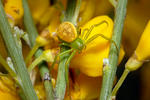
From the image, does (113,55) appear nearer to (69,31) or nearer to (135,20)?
(69,31)

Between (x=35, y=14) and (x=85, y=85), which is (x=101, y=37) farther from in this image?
(x=35, y=14)

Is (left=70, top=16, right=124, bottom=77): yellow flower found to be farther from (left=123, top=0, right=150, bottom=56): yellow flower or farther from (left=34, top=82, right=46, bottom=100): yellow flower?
(left=123, top=0, right=150, bottom=56): yellow flower

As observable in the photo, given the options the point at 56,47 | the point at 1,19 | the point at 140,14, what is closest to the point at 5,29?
the point at 1,19

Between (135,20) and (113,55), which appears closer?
(113,55)

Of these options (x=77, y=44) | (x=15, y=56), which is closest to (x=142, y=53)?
(x=77, y=44)

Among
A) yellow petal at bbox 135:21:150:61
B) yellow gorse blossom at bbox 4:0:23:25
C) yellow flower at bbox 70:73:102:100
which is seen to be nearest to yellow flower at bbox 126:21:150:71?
yellow petal at bbox 135:21:150:61

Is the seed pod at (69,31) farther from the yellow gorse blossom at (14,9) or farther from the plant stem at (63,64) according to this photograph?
the yellow gorse blossom at (14,9)
